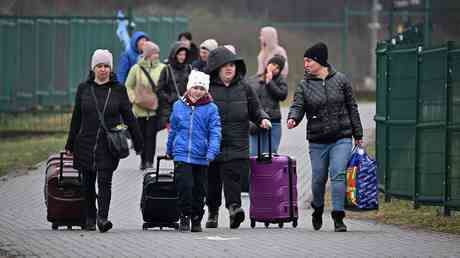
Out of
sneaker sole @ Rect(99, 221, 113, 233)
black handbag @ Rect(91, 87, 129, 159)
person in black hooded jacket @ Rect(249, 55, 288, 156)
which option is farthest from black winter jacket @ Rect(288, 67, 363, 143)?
person in black hooded jacket @ Rect(249, 55, 288, 156)

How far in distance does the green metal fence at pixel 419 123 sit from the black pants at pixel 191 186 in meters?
2.71

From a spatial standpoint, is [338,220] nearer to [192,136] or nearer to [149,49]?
[192,136]

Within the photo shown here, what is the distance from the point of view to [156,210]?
14.6m

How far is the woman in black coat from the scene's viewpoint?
1427 cm

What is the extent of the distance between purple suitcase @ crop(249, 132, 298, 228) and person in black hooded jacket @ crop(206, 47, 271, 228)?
141 mm

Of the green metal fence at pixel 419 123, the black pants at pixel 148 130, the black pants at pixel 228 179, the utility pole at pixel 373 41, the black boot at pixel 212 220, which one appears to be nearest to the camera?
the black pants at pixel 228 179

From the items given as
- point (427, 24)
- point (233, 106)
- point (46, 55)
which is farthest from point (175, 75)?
point (427, 24)

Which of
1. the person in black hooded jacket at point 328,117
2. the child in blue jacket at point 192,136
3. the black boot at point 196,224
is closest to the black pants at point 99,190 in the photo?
the child in blue jacket at point 192,136

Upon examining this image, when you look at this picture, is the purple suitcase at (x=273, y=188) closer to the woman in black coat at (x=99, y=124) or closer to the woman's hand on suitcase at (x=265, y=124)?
the woman's hand on suitcase at (x=265, y=124)

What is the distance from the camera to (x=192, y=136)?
14.2 meters

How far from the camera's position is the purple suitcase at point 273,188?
14.7 m

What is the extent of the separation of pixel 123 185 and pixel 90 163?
527 cm

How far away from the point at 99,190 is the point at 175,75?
5.75 m

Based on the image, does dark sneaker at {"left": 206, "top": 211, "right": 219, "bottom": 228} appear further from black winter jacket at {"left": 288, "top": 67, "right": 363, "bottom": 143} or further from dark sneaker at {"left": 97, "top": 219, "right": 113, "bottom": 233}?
black winter jacket at {"left": 288, "top": 67, "right": 363, "bottom": 143}
